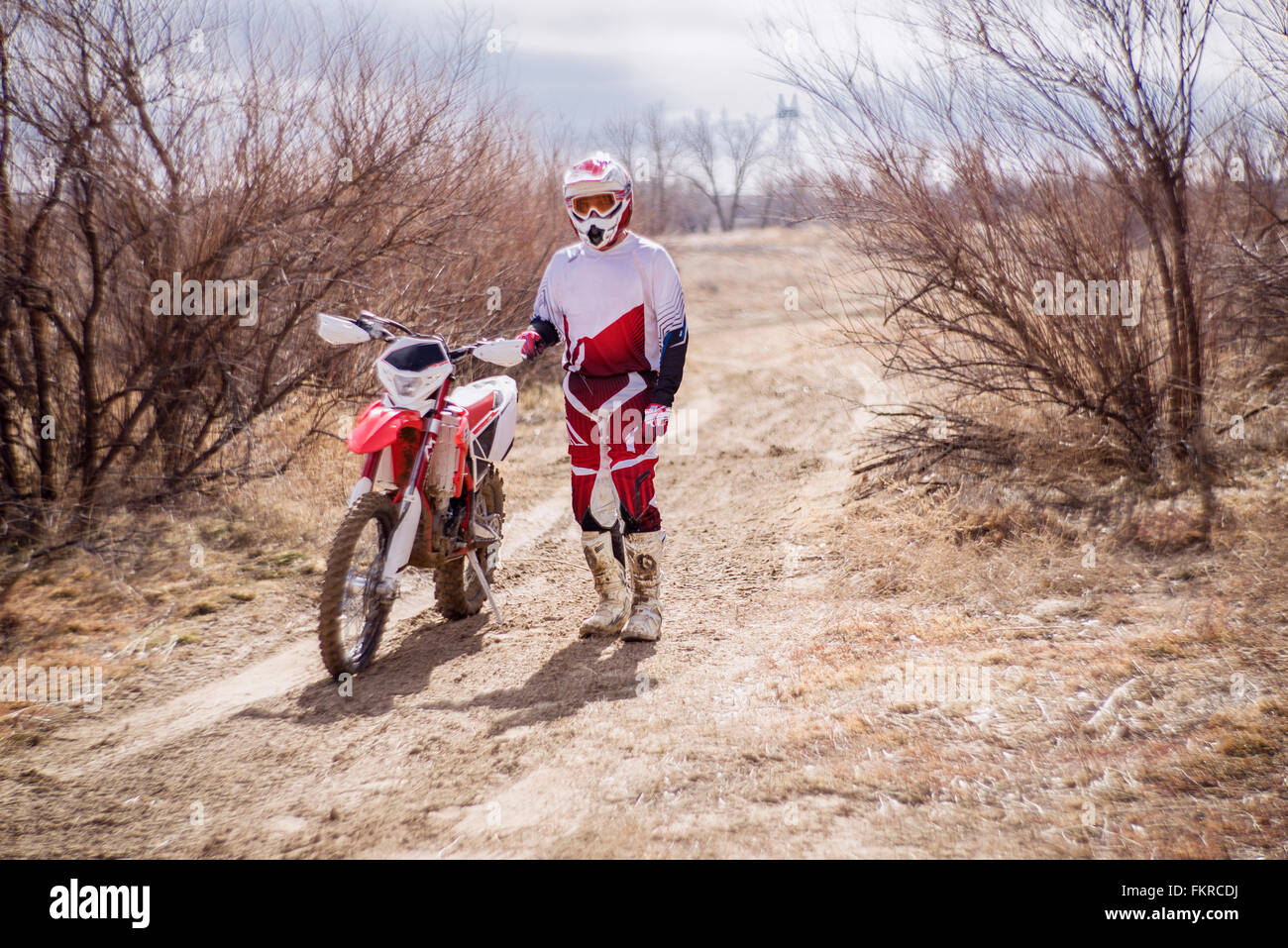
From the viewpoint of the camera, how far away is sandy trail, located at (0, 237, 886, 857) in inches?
107

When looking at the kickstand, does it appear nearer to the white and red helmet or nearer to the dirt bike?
the dirt bike

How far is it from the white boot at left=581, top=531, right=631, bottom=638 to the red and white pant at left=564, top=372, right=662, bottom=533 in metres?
0.09

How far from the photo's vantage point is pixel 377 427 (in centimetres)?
369

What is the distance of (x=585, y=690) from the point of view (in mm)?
3779

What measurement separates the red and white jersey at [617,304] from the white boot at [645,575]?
83 centimetres

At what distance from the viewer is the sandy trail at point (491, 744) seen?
272 cm

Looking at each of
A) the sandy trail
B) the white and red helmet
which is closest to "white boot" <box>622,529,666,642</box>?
the sandy trail

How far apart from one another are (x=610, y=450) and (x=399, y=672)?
4.55ft

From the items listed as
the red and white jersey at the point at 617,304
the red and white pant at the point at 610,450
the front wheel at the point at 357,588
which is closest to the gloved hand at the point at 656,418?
the red and white pant at the point at 610,450

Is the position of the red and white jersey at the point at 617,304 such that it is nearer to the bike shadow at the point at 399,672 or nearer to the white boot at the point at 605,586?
the white boot at the point at 605,586

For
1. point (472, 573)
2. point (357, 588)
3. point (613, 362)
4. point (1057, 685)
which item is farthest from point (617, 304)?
point (1057, 685)

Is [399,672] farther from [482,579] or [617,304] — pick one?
[617,304]
